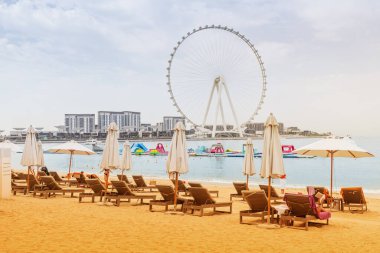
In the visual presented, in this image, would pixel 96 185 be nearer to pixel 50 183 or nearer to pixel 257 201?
pixel 50 183

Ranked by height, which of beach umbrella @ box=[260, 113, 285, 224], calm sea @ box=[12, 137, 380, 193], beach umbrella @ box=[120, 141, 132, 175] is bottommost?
calm sea @ box=[12, 137, 380, 193]

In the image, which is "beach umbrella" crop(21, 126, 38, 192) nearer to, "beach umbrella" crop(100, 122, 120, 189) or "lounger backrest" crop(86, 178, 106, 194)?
"lounger backrest" crop(86, 178, 106, 194)

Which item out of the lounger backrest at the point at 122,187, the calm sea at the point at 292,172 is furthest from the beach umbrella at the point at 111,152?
the calm sea at the point at 292,172

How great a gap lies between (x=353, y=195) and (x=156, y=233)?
6643 mm

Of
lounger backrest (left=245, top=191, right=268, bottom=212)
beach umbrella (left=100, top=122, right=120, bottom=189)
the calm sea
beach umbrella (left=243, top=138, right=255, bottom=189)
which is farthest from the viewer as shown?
the calm sea

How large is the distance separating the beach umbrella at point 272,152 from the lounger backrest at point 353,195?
3573mm

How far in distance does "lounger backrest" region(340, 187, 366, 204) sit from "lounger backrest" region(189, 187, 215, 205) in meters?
3.69

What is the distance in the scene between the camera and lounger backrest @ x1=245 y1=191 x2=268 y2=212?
1069 centimetres

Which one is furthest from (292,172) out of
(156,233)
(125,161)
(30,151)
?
(156,233)

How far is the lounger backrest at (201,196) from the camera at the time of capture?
38.9 feet

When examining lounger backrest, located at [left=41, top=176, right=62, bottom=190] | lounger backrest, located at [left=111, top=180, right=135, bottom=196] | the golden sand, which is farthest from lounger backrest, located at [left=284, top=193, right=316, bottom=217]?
lounger backrest, located at [left=41, top=176, right=62, bottom=190]

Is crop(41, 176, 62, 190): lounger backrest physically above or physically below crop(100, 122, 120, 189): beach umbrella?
below

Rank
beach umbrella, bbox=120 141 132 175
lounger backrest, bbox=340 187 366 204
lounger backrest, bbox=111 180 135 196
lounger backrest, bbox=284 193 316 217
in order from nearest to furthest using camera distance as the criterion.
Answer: lounger backrest, bbox=284 193 316 217 < lounger backrest, bbox=340 187 366 204 < lounger backrest, bbox=111 180 135 196 < beach umbrella, bbox=120 141 132 175

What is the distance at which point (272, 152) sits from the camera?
10.5 metres
